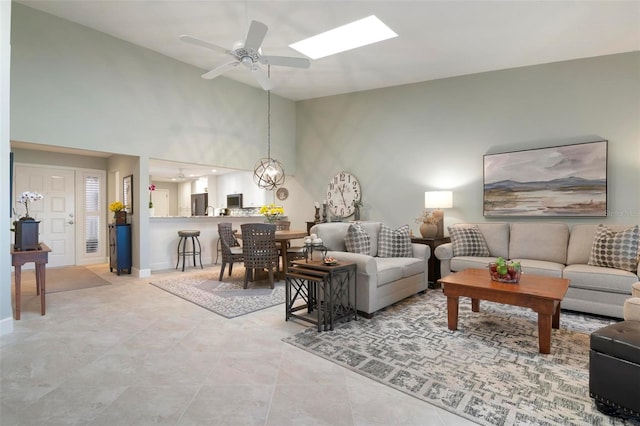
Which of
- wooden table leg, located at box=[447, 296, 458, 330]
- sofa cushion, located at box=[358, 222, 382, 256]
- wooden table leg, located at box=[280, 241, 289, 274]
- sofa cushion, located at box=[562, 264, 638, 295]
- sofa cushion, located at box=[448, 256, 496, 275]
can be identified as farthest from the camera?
wooden table leg, located at box=[280, 241, 289, 274]

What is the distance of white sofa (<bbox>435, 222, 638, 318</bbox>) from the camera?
3205 mm

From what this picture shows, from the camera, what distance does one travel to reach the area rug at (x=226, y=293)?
3.58 m

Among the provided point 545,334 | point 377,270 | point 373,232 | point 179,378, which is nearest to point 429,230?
point 373,232

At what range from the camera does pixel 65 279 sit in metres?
5.06

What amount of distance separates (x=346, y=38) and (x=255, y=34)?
5.93 feet

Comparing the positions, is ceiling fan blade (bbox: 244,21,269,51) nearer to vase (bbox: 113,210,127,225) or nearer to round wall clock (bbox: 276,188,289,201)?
vase (bbox: 113,210,127,225)

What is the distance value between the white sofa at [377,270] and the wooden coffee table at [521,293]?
2.24 feet

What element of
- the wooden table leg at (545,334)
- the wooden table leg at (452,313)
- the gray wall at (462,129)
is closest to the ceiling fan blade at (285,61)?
the wooden table leg at (452,313)

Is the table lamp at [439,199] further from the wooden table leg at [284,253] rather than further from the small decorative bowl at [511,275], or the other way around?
the wooden table leg at [284,253]

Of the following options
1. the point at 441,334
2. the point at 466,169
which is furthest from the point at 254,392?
the point at 466,169

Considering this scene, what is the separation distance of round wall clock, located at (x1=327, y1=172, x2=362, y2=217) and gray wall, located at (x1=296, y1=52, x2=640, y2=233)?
18 cm

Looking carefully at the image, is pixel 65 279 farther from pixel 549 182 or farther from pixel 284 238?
pixel 549 182

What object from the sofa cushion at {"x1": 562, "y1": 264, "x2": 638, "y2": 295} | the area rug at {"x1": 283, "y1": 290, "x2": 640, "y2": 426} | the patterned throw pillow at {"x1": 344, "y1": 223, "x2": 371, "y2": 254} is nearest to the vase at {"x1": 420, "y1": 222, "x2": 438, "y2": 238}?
the patterned throw pillow at {"x1": 344, "y1": 223, "x2": 371, "y2": 254}

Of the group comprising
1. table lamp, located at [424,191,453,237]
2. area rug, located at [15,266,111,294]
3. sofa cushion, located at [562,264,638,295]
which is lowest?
area rug, located at [15,266,111,294]
